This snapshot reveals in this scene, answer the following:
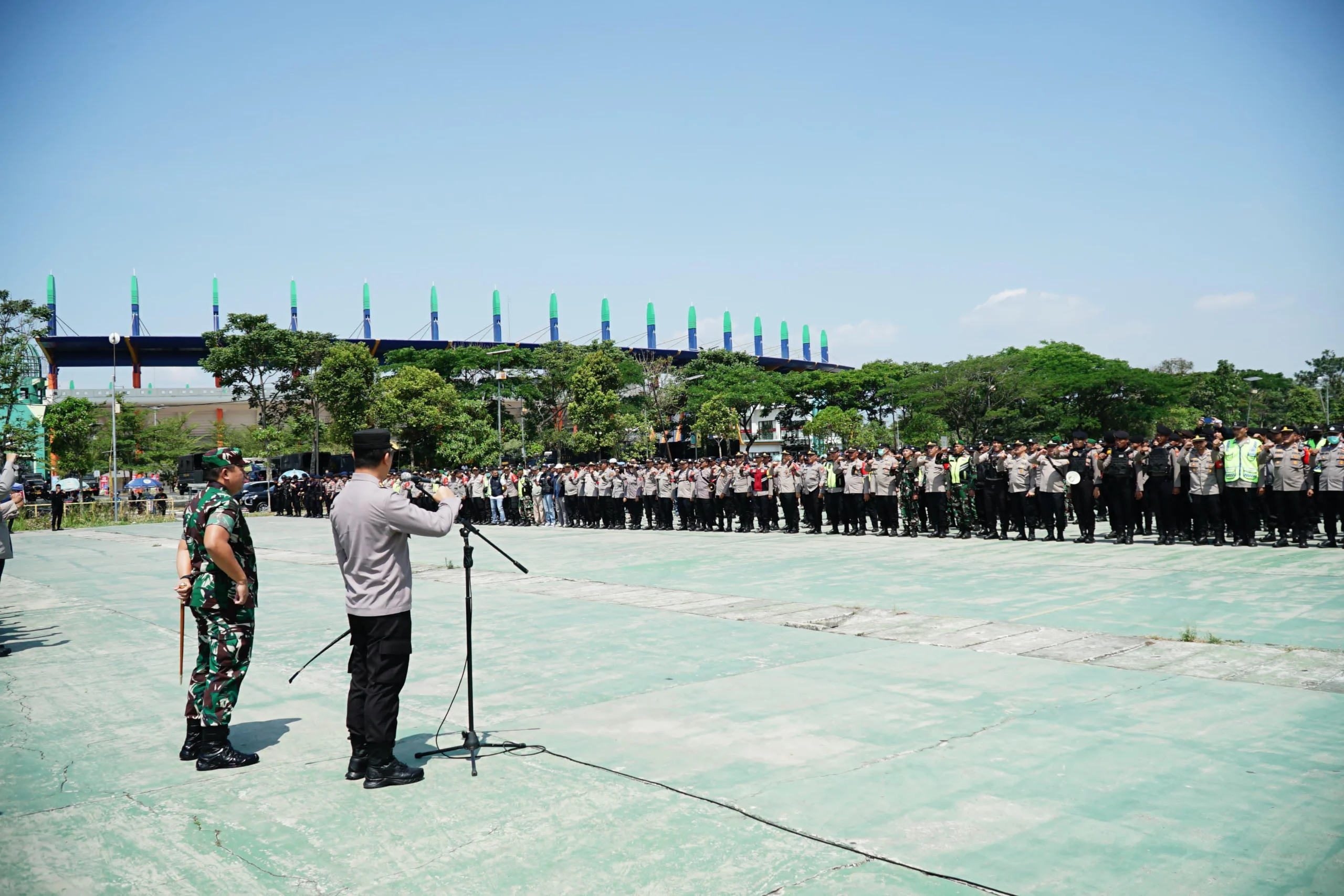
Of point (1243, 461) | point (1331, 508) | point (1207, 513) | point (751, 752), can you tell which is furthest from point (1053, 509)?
point (751, 752)

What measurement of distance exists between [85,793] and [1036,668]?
571 centimetres

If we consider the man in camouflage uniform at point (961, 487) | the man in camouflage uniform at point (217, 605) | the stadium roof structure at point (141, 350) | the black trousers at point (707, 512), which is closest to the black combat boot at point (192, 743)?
the man in camouflage uniform at point (217, 605)

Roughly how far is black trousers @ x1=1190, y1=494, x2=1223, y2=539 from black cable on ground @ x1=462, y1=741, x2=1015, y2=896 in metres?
12.6

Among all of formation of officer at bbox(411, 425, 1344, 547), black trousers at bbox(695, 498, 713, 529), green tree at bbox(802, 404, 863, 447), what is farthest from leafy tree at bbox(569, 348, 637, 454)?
black trousers at bbox(695, 498, 713, 529)

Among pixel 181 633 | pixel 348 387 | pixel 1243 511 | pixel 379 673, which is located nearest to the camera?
pixel 379 673

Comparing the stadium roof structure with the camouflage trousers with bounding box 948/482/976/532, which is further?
the stadium roof structure

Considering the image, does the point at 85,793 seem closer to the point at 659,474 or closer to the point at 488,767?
the point at 488,767

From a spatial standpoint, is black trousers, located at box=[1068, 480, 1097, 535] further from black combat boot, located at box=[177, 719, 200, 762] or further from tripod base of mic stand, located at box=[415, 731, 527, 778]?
black combat boot, located at box=[177, 719, 200, 762]

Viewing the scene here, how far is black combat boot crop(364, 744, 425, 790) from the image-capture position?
4.54 meters

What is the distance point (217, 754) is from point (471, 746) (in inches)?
52.7

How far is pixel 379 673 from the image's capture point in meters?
4.56

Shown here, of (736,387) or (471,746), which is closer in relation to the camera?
(471,746)

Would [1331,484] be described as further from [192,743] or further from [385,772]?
[192,743]

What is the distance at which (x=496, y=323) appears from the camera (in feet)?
352
